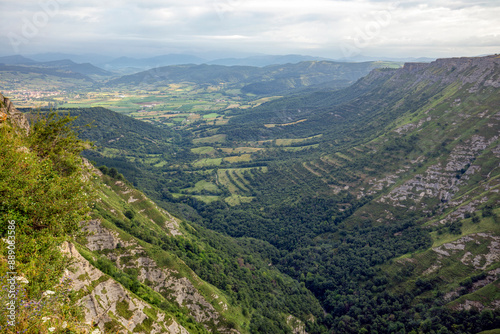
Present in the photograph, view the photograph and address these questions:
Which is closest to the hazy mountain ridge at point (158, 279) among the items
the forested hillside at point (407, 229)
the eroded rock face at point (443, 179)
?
the forested hillside at point (407, 229)

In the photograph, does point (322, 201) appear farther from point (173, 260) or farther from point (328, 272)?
point (173, 260)

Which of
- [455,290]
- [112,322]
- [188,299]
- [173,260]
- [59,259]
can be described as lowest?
[455,290]

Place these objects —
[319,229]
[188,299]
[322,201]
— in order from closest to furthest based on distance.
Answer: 1. [188,299]
2. [319,229]
3. [322,201]

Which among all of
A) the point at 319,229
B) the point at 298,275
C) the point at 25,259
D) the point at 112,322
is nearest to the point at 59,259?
the point at 25,259

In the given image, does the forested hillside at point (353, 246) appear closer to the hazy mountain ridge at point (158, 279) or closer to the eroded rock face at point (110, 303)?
the hazy mountain ridge at point (158, 279)

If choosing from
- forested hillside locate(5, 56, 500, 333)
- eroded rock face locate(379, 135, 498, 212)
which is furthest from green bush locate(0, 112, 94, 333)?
eroded rock face locate(379, 135, 498, 212)

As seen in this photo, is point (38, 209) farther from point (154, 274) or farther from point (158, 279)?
point (158, 279)

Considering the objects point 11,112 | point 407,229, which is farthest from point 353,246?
point 11,112

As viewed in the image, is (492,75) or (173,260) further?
(492,75)

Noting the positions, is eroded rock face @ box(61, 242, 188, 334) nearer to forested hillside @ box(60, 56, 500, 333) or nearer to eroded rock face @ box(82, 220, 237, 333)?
eroded rock face @ box(82, 220, 237, 333)
